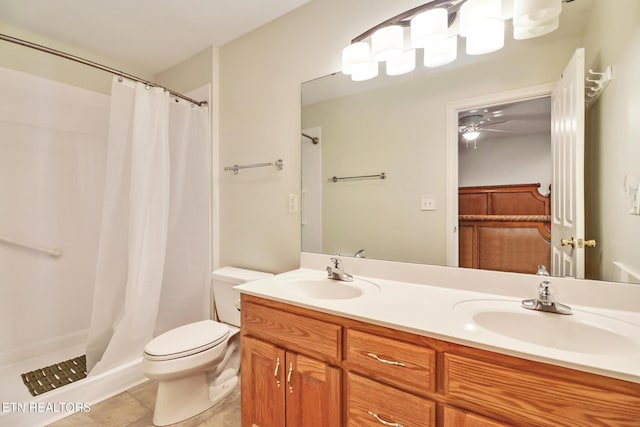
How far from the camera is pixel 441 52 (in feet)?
4.28

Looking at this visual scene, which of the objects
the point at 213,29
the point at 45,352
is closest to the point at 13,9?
the point at 213,29

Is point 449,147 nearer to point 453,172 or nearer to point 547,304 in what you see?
point 453,172

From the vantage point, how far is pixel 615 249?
0.99 m

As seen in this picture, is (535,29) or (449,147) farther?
(449,147)

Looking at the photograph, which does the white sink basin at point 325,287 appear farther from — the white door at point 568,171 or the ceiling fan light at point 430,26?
the ceiling fan light at point 430,26

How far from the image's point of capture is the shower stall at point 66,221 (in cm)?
190

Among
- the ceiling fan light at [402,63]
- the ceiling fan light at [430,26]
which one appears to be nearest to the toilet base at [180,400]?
the ceiling fan light at [402,63]

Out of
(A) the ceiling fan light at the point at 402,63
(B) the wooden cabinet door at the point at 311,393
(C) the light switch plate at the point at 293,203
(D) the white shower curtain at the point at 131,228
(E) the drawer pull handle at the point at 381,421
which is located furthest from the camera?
(C) the light switch plate at the point at 293,203

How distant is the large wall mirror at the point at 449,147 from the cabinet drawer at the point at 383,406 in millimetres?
627

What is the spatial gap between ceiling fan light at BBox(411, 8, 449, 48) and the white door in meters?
0.49

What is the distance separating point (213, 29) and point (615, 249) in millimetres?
2464

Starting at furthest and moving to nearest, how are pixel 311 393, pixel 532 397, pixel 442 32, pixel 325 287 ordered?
pixel 325 287 < pixel 442 32 < pixel 311 393 < pixel 532 397

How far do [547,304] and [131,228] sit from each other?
2.09 m

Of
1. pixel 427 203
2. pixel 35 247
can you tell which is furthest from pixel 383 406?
pixel 35 247
